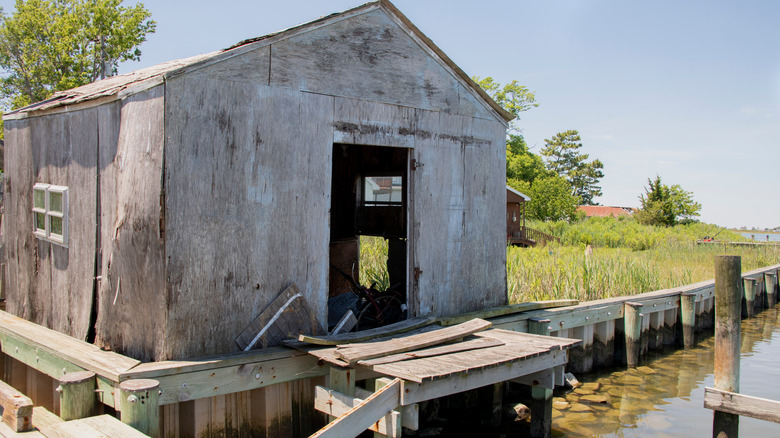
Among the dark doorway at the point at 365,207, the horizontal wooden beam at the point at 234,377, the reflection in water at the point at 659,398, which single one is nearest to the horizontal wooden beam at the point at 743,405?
the reflection in water at the point at 659,398

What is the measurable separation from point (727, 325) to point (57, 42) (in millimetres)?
36339

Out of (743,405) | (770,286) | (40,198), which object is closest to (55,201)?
(40,198)

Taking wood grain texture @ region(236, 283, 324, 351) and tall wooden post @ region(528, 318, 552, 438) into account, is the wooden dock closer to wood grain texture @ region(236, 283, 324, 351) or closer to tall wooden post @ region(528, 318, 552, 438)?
tall wooden post @ region(528, 318, 552, 438)

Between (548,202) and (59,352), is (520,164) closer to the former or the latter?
(548,202)

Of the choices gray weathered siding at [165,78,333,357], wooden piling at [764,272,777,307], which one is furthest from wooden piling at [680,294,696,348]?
gray weathered siding at [165,78,333,357]

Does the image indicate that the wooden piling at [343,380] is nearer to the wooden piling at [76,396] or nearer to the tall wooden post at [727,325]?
the wooden piling at [76,396]

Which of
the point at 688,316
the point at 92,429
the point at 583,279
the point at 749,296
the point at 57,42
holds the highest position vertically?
the point at 57,42

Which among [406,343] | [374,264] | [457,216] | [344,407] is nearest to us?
[344,407]

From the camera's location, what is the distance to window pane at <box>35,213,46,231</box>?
7.22 m

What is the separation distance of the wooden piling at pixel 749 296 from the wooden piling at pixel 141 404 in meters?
16.2

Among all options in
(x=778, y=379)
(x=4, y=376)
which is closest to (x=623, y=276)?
(x=778, y=379)

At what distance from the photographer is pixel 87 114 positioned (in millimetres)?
6367

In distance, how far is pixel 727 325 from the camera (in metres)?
6.26

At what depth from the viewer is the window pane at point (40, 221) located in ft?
23.7
